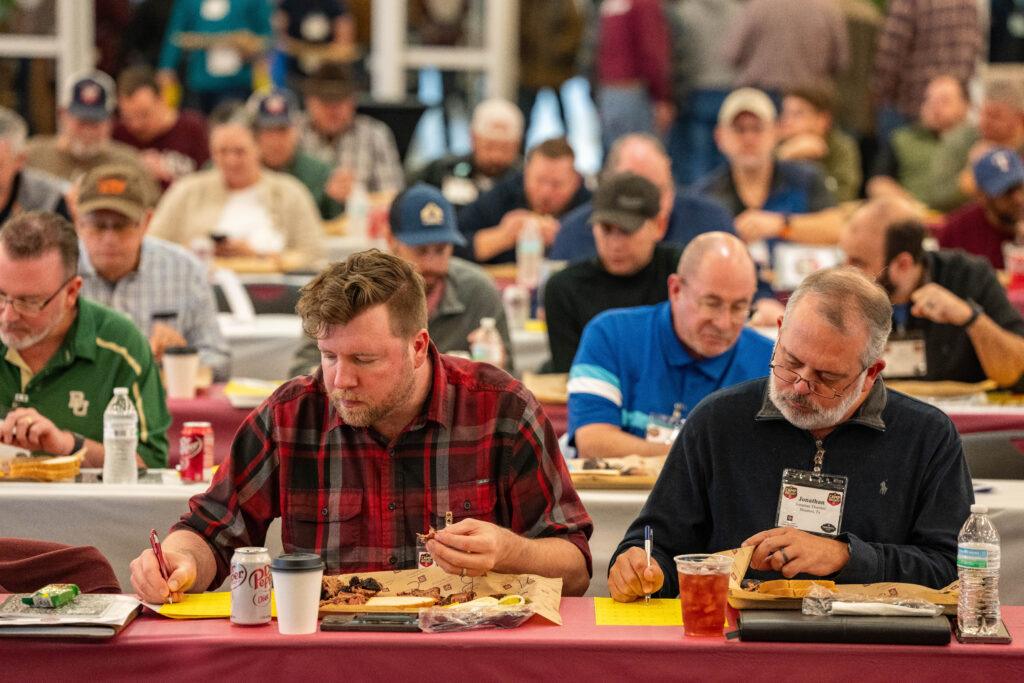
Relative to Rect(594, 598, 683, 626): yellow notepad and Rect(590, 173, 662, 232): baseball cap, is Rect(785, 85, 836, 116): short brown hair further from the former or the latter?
Rect(594, 598, 683, 626): yellow notepad

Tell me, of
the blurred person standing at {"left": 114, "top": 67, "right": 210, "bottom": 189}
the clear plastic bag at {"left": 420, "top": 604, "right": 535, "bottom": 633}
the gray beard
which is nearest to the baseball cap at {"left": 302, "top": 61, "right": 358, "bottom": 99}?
the blurred person standing at {"left": 114, "top": 67, "right": 210, "bottom": 189}

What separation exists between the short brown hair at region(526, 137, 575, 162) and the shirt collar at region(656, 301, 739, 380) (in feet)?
12.2

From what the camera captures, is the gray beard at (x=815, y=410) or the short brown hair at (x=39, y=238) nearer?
the gray beard at (x=815, y=410)

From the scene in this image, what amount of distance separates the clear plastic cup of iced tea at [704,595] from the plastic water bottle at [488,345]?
8.25 ft

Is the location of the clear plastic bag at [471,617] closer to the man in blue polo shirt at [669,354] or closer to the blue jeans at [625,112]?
the man in blue polo shirt at [669,354]

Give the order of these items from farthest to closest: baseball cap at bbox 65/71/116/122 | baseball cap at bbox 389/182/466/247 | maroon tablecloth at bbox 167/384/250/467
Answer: baseball cap at bbox 65/71/116/122
baseball cap at bbox 389/182/466/247
maroon tablecloth at bbox 167/384/250/467

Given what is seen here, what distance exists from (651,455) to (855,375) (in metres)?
1.33

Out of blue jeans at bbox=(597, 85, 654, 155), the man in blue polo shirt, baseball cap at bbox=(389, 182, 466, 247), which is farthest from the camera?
blue jeans at bbox=(597, 85, 654, 155)

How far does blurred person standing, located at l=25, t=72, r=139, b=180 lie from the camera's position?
9266 mm

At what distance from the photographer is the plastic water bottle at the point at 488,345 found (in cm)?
529

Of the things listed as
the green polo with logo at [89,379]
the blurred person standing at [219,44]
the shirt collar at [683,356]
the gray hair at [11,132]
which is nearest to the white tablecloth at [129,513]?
the green polo with logo at [89,379]

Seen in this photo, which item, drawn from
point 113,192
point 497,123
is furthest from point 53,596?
point 497,123

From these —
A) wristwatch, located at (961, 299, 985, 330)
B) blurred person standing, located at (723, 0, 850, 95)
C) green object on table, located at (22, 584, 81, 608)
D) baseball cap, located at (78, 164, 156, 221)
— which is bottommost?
green object on table, located at (22, 584, 81, 608)

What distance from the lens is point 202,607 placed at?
292 cm
